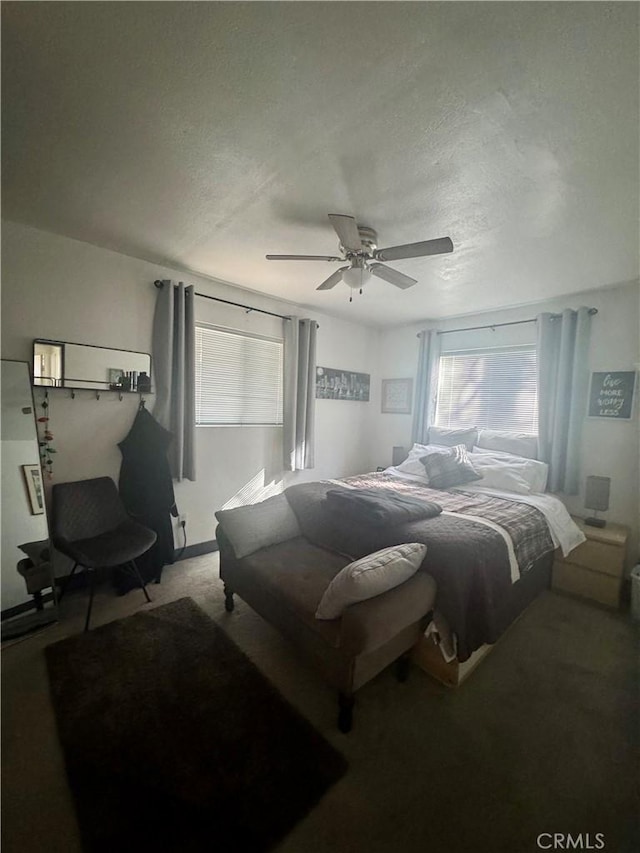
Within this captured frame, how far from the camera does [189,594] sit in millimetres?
2385

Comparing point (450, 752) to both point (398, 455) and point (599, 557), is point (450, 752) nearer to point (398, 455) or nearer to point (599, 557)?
point (599, 557)

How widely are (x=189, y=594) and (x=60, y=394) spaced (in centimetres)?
174

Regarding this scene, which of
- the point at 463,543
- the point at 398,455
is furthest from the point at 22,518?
the point at 398,455

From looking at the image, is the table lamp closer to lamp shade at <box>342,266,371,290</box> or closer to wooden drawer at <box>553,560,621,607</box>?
wooden drawer at <box>553,560,621,607</box>

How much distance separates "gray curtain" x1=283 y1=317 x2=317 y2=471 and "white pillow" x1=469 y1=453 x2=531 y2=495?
1789 mm

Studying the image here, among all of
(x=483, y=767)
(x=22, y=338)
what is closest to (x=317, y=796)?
(x=483, y=767)

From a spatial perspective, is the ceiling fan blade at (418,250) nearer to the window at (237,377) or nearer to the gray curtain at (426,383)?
the window at (237,377)

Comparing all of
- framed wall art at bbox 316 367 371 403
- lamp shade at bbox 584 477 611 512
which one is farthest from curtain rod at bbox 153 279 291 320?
lamp shade at bbox 584 477 611 512

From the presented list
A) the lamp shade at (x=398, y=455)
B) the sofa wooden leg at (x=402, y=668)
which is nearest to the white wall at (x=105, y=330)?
the lamp shade at (x=398, y=455)

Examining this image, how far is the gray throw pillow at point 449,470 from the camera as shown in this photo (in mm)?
2986

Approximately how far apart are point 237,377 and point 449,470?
230 cm

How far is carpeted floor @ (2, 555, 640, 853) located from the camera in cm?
108

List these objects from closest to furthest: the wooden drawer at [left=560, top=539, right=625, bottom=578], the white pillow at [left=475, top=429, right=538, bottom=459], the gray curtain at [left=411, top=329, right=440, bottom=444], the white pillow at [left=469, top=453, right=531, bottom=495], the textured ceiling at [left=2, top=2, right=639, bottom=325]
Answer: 1. the textured ceiling at [left=2, top=2, right=639, bottom=325]
2. the wooden drawer at [left=560, top=539, right=625, bottom=578]
3. the white pillow at [left=469, top=453, right=531, bottom=495]
4. the white pillow at [left=475, top=429, right=538, bottom=459]
5. the gray curtain at [left=411, top=329, right=440, bottom=444]

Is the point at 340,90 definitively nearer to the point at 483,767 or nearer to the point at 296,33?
the point at 296,33
